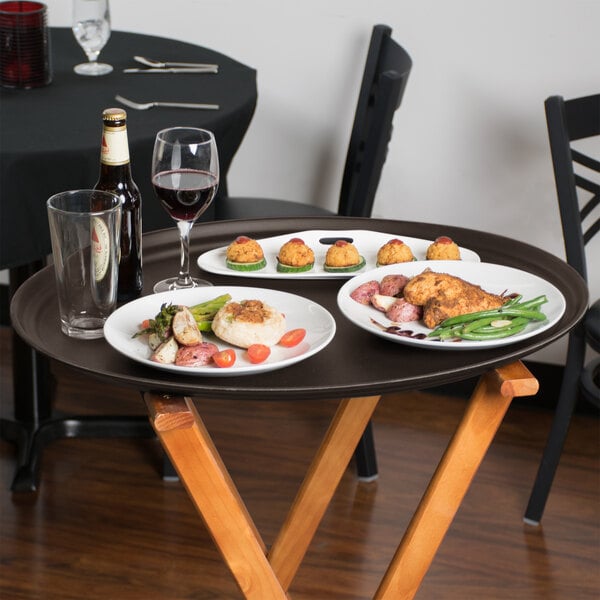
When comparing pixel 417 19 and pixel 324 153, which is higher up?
pixel 417 19

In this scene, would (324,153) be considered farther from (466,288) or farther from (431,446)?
(466,288)

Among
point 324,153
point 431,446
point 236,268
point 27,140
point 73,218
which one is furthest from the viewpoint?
point 324,153

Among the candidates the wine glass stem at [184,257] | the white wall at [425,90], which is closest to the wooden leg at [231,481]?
the wine glass stem at [184,257]

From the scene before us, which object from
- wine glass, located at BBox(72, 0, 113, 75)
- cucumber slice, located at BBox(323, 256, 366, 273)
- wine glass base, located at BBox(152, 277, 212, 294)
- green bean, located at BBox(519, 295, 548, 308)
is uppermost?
wine glass, located at BBox(72, 0, 113, 75)

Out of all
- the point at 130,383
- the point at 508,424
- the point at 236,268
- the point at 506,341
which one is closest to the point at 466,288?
the point at 506,341

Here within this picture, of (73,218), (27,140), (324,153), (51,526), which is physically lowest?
(51,526)

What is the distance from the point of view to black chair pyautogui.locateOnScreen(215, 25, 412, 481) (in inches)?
94.1

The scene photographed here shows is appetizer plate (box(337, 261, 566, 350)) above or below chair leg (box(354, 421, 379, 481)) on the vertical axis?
above

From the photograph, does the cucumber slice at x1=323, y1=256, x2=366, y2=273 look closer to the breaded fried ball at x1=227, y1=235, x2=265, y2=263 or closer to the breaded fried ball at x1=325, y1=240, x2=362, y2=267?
the breaded fried ball at x1=325, y1=240, x2=362, y2=267

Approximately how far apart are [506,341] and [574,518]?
1391 millimetres

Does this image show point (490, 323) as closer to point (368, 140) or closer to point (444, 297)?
point (444, 297)

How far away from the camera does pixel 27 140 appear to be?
2133mm

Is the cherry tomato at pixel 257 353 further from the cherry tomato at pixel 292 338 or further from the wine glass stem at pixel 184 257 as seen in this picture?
the wine glass stem at pixel 184 257

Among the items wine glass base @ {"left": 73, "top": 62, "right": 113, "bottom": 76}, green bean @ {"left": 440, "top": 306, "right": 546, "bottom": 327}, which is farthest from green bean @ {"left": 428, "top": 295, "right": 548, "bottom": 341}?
wine glass base @ {"left": 73, "top": 62, "right": 113, "bottom": 76}
